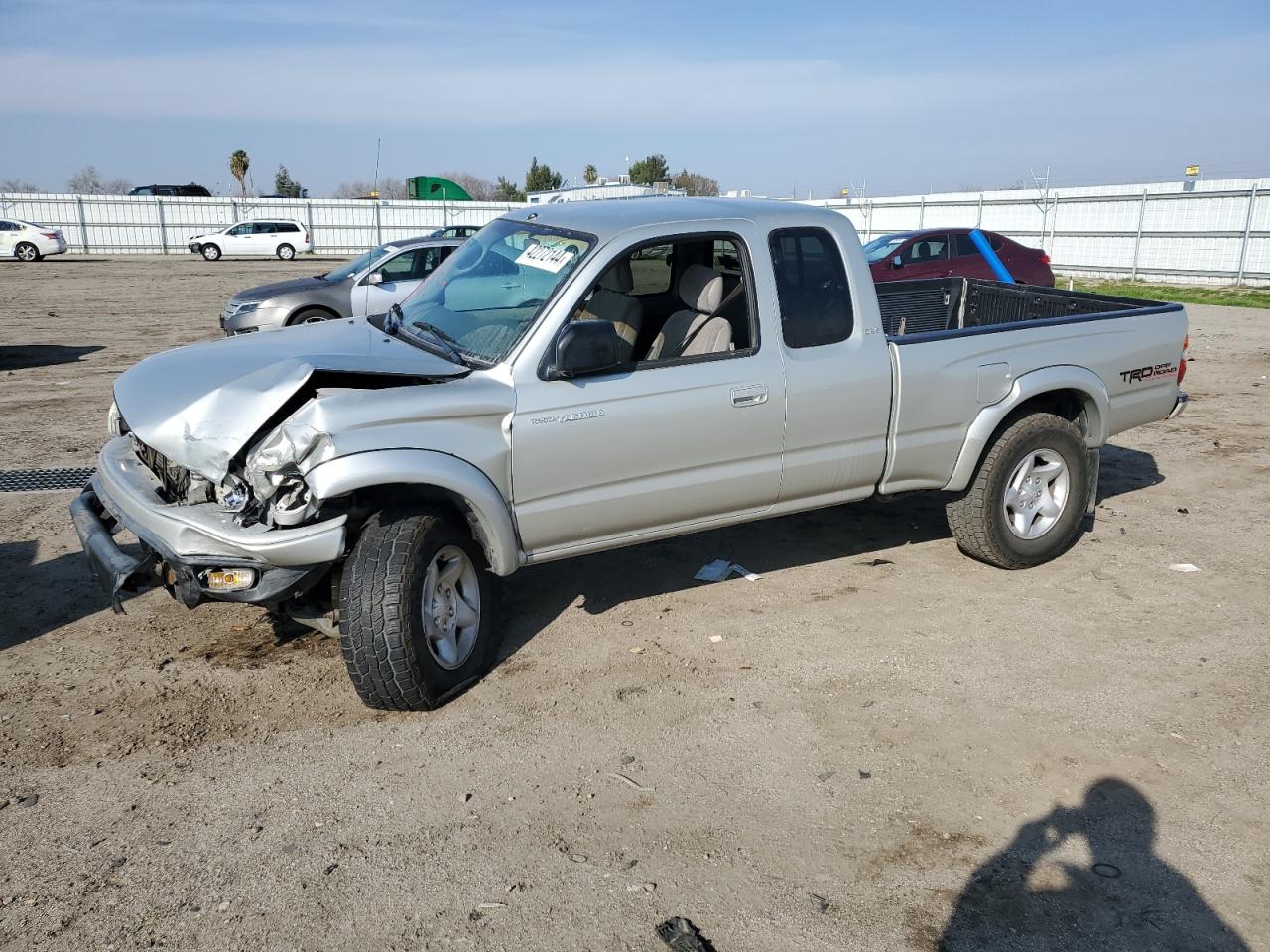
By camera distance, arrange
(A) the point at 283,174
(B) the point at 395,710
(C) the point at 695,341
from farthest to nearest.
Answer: (A) the point at 283,174 < (C) the point at 695,341 < (B) the point at 395,710

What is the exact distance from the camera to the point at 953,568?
6.04 metres

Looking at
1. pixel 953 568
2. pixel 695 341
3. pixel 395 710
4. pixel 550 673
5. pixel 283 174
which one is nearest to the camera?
pixel 395 710

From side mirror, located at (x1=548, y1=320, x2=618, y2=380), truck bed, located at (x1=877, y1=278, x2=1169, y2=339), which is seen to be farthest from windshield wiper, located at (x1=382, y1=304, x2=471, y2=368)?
truck bed, located at (x1=877, y1=278, x2=1169, y2=339)

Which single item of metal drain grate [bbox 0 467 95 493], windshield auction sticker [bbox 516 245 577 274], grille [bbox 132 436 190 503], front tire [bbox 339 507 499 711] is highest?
windshield auction sticker [bbox 516 245 577 274]

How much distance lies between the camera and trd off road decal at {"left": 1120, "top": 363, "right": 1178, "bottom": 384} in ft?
19.9

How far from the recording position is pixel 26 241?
32.0 metres

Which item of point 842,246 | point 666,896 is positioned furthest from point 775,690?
point 842,246

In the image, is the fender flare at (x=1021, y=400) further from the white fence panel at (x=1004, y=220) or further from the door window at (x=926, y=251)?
the white fence panel at (x=1004, y=220)

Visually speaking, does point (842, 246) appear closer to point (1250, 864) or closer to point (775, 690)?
point (775, 690)

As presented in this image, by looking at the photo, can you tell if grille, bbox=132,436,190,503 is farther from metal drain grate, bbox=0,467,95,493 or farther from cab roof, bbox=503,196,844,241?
metal drain grate, bbox=0,467,95,493

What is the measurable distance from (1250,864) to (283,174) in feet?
239

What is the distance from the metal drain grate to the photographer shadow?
646 centimetres

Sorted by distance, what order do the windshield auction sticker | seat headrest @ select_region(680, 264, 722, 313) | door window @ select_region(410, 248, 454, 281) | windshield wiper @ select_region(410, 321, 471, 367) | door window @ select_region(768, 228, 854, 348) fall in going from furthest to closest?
door window @ select_region(410, 248, 454, 281)
seat headrest @ select_region(680, 264, 722, 313)
door window @ select_region(768, 228, 854, 348)
the windshield auction sticker
windshield wiper @ select_region(410, 321, 471, 367)

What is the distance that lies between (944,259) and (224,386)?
14.4 m
